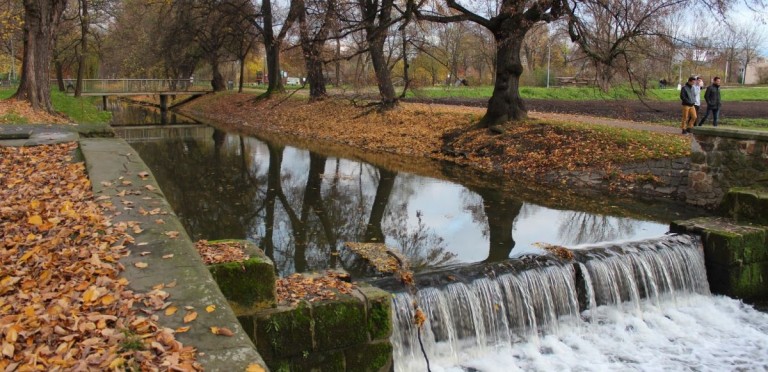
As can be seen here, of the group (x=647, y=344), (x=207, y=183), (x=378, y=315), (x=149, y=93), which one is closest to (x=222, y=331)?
(x=378, y=315)

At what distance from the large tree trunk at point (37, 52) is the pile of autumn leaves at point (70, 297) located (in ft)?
59.6

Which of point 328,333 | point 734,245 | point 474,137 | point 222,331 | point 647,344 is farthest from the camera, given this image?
point 474,137

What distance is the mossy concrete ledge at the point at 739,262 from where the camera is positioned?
30.3ft

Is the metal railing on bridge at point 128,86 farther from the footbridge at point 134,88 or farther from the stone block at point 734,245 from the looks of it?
the stone block at point 734,245

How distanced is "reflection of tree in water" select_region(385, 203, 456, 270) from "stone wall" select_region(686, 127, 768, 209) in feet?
19.5

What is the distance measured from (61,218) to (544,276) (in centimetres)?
571

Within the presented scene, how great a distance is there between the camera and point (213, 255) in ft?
17.8

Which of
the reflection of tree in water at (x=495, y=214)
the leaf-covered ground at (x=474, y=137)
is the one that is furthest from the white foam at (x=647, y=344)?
the leaf-covered ground at (x=474, y=137)

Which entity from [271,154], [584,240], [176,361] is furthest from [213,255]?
[271,154]

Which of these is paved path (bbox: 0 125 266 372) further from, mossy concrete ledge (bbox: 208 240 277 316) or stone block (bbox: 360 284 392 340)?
stone block (bbox: 360 284 392 340)

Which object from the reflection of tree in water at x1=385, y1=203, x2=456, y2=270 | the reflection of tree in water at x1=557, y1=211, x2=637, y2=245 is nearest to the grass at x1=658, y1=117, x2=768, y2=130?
the reflection of tree in water at x1=557, y1=211, x2=637, y2=245

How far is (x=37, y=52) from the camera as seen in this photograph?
73.6 ft

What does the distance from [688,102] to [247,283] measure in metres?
16.7

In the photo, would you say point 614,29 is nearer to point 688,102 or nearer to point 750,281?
point 688,102
